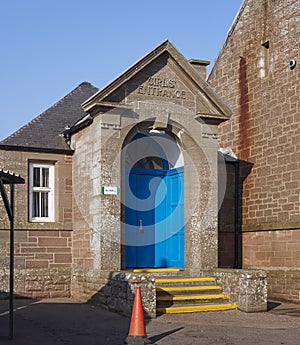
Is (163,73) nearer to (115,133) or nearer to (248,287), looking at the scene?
(115,133)

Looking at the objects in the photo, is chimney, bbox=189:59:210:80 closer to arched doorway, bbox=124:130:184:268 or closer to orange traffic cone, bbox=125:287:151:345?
arched doorway, bbox=124:130:184:268

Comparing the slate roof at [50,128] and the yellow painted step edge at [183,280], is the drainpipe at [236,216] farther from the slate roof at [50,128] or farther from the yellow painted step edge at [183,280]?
the slate roof at [50,128]

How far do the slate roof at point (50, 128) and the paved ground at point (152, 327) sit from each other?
162 inches

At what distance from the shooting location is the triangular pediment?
45.5ft

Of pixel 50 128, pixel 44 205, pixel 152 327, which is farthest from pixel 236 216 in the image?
pixel 152 327

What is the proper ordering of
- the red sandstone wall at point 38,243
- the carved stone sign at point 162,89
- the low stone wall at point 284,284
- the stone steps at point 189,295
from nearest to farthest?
1. the stone steps at point 189,295
2. the carved stone sign at point 162,89
3. the red sandstone wall at point 38,243
4. the low stone wall at point 284,284

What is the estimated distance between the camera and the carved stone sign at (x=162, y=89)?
46.8ft

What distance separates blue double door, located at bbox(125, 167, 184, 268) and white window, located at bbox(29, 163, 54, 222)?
2.03 m

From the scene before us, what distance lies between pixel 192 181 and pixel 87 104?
328 centimetres

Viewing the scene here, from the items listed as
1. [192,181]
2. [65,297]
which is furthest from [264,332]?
[65,297]

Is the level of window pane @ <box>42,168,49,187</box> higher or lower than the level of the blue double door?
higher

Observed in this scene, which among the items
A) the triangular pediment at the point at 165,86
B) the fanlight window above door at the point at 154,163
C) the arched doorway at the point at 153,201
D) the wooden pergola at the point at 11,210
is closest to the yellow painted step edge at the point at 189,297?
the arched doorway at the point at 153,201

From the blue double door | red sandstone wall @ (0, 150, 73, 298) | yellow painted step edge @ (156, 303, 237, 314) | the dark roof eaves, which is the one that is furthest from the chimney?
yellow painted step edge @ (156, 303, 237, 314)

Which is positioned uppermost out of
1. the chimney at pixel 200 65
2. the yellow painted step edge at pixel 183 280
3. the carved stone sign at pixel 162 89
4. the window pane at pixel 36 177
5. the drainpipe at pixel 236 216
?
the chimney at pixel 200 65
